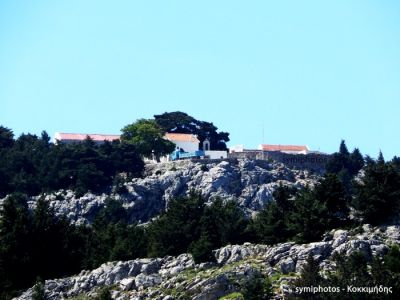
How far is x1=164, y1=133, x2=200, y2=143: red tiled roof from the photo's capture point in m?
158

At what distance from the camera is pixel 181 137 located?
159 m

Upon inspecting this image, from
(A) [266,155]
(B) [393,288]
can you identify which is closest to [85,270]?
(B) [393,288]

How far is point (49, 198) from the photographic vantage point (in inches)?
5399

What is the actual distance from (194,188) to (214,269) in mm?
41168

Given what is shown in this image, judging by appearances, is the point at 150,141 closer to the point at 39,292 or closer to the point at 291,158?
the point at 291,158

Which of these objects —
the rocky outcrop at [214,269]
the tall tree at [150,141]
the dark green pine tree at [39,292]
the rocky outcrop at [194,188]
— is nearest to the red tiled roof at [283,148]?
the tall tree at [150,141]

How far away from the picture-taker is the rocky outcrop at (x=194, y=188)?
440 feet

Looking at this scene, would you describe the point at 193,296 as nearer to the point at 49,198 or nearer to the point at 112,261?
the point at 112,261

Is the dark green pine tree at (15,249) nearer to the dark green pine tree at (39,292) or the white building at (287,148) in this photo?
the dark green pine tree at (39,292)

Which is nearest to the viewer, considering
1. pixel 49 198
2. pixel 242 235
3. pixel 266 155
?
pixel 242 235

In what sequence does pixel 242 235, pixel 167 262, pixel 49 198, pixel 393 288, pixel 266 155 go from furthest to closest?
1. pixel 266 155
2. pixel 49 198
3. pixel 242 235
4. pixel 167 262
5. pixel 393 288

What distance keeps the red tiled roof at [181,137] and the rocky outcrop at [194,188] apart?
52.2 feet

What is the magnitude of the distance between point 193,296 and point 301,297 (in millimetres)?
10177

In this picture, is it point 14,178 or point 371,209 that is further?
point 14,178
